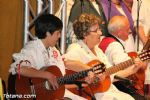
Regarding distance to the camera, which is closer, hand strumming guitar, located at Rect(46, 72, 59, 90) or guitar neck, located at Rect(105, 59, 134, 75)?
hand strumming guitar, located at Rect(46, 72, 59, 90)

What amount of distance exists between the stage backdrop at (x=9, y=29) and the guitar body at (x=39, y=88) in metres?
0.88

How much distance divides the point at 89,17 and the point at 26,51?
3.24ft

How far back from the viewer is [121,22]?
16.6 feet

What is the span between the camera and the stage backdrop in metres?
4.56

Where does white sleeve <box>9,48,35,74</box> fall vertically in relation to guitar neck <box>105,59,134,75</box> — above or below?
above

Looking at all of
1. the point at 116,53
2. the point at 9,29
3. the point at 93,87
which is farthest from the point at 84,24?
the point at 9,29

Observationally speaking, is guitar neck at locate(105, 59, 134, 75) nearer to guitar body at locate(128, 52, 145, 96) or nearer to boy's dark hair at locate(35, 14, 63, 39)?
guitar body at locate(128, 52, 145, 96)

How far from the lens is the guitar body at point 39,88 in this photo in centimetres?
377

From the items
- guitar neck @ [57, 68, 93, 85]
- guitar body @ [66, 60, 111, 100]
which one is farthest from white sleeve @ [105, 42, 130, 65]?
guitar neck @ [57, 68, 93, 85]

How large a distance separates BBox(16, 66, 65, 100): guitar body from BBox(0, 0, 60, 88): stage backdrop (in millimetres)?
879

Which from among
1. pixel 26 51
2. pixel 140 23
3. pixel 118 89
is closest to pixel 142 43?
pixel 140 23

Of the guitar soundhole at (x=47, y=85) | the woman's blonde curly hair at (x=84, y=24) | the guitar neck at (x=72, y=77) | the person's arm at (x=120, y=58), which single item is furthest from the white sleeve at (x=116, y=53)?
the guitar soundhole at (x=47, y=85)

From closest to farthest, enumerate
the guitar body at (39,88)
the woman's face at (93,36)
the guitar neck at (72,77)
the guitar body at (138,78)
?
the guitar body at (39,88) < the guitar neck at (72,77) < the woman's face at (93,36) < the guitar body at (138,78)

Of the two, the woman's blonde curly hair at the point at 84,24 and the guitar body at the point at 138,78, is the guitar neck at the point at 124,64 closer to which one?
the guitar body at the point at 138,78
